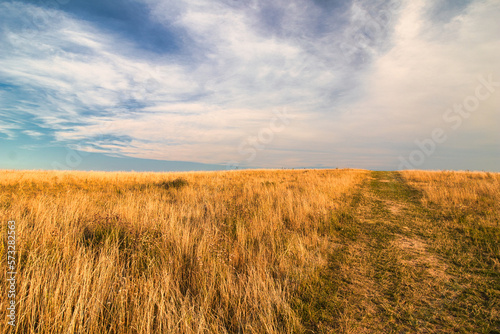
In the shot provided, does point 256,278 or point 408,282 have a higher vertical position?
point 256,278

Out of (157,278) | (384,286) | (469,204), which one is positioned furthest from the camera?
(469,204)

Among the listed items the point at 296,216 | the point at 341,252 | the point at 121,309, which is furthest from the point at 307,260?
the point at 121,309

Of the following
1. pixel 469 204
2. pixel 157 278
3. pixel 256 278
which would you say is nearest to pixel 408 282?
pixel 256 278

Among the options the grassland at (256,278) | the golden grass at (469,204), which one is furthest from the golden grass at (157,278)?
the golden grass at (469,204)

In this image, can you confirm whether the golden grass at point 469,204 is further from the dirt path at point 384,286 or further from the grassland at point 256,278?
the dirt path at point 384,286

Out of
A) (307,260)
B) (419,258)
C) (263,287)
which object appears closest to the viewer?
(263,287)

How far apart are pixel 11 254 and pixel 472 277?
7.72m

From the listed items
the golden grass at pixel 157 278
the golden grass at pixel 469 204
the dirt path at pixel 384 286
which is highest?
the golden grass at pixel 469 204

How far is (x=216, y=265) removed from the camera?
142 inches

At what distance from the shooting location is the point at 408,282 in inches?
140

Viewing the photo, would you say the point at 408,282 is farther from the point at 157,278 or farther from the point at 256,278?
the point at 157,278

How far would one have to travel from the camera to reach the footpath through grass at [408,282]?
2.67m

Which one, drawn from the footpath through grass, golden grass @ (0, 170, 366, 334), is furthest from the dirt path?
golden grass @ (0, 170, 366, 334)

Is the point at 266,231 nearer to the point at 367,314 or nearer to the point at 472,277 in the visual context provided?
the point at 367,314
